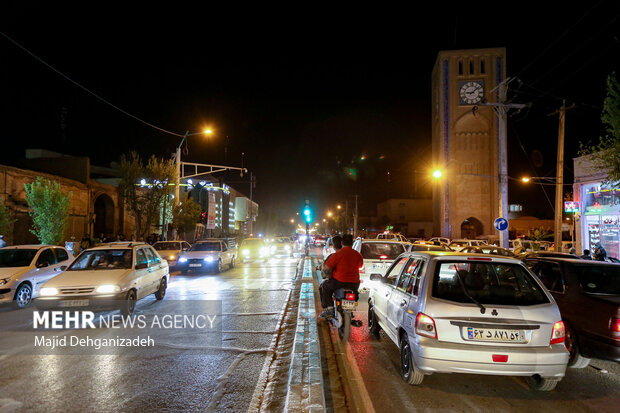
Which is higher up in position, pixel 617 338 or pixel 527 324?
pixel 527 324

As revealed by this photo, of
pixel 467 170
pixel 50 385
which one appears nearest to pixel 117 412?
pixel 50 385

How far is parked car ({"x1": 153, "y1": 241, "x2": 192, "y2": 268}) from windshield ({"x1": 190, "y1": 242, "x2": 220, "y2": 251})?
0.66m

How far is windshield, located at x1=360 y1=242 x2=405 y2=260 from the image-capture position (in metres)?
11.9

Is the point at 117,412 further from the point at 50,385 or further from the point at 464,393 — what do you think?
the point at 464,393

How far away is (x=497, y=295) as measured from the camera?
4.75 meters

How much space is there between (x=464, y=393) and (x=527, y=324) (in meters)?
1.16

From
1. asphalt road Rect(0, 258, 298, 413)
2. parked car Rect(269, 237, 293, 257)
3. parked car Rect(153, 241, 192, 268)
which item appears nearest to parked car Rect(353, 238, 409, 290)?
asphalt road Rect(0, 258, 298, 413)

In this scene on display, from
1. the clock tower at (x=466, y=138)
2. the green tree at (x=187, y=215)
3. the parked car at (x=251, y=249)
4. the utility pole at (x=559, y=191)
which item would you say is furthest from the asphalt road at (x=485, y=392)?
the clock tower at (x=466, y=138)

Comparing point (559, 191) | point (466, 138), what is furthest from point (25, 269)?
point (466, 138)

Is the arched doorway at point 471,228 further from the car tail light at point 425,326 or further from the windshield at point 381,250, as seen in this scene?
the car tail light at point 425,326

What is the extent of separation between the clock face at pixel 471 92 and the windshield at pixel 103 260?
47.2m

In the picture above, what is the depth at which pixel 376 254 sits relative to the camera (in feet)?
39.7

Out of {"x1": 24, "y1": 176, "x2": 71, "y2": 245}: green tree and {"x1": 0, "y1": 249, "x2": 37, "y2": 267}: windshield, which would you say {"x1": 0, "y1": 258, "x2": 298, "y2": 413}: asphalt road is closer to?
{"x1": 0, "y1": 249, "x2": 37, "y2": 267}: windshield

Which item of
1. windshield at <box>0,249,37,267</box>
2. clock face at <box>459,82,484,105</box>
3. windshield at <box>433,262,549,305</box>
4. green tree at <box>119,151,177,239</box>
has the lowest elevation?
windshield at <box>0,249,37,267</box>
